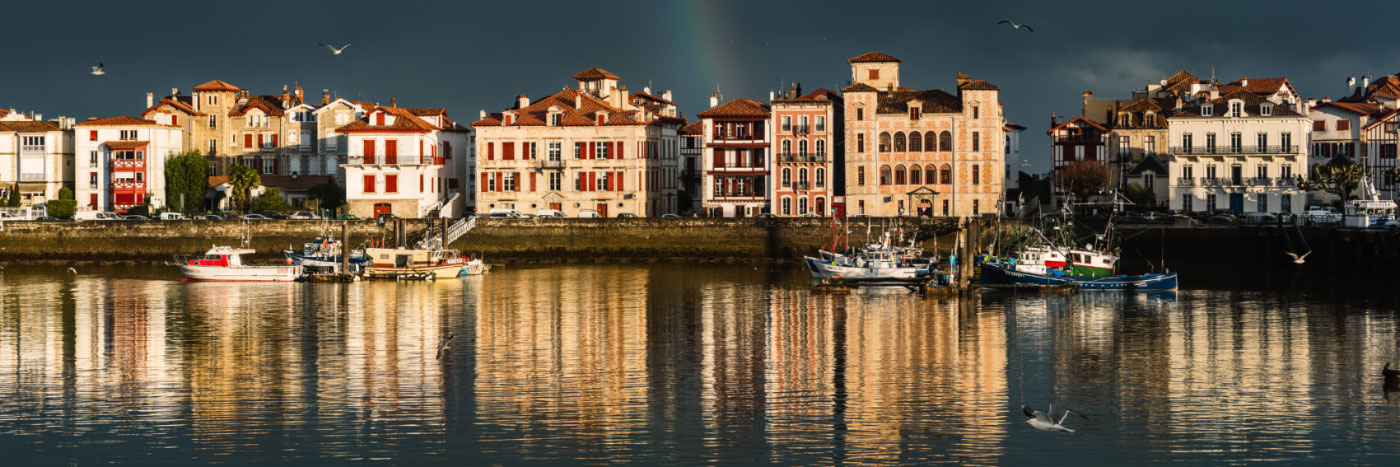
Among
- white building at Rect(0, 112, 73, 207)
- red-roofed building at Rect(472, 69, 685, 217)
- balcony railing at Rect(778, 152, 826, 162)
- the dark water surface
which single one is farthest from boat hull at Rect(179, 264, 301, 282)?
white building at Rect(0, 112, 73, 207)

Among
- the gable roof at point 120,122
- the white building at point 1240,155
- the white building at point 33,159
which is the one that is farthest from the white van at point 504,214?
the white building at point 1240,155

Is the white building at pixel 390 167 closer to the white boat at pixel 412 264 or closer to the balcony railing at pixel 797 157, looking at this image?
the balcony railing at pixel 797 157

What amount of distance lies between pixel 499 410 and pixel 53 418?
931 centimetres

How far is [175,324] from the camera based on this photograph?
53375 mm

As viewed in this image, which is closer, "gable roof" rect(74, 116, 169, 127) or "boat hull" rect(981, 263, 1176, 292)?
"boat hull" rect(981, 263, 1176, 292)

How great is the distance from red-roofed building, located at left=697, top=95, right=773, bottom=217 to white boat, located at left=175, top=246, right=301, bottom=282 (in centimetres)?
3480

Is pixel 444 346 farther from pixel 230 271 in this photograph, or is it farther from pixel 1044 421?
pixel 230 271

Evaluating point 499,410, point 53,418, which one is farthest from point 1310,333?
point 53,418

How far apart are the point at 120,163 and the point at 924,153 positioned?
181ft

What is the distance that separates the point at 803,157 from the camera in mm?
101250

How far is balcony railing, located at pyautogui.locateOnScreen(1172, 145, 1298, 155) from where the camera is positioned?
101 meters

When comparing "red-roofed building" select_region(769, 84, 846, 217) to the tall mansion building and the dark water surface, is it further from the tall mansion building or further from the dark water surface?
the dark water surface

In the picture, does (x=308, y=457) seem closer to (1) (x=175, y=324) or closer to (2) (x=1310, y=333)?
(1) (x=175, y=324)

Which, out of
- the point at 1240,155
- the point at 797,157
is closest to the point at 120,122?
the point at 797,157
